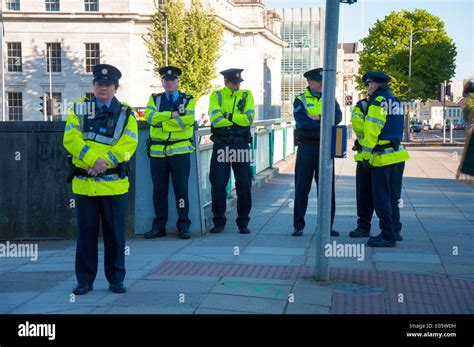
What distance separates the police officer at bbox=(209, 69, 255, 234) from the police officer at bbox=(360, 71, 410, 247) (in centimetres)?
174

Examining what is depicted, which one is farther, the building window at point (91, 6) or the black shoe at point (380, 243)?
the building window at point (91, 6)

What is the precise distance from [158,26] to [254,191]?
1797 inches

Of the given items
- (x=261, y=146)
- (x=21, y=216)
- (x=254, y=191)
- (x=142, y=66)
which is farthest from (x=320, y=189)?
(x=142, y=66)

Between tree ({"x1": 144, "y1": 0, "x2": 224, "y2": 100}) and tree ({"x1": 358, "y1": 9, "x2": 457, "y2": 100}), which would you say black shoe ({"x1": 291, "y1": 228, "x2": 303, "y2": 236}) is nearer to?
tree ({"x1": 144, "y1": 0, "x2": 224, "y2": 100})

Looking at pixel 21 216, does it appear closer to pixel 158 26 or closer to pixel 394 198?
pixel 394 198

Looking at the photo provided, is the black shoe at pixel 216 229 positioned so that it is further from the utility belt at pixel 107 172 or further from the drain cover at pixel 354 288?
the utility belt at pixel 107 172

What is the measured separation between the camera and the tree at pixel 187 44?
58844mm

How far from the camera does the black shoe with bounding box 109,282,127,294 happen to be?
6.98 metres

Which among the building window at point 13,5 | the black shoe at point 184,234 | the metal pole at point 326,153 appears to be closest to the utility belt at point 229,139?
the black shoe at point 184,234

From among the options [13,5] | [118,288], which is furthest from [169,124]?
[13,5]

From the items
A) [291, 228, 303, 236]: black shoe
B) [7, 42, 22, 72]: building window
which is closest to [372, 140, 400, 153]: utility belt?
[291, 228, 303, 236]: black shoe

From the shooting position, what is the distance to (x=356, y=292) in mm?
7094

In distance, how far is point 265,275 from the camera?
778cm

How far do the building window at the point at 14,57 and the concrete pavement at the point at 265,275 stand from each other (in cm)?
5719
